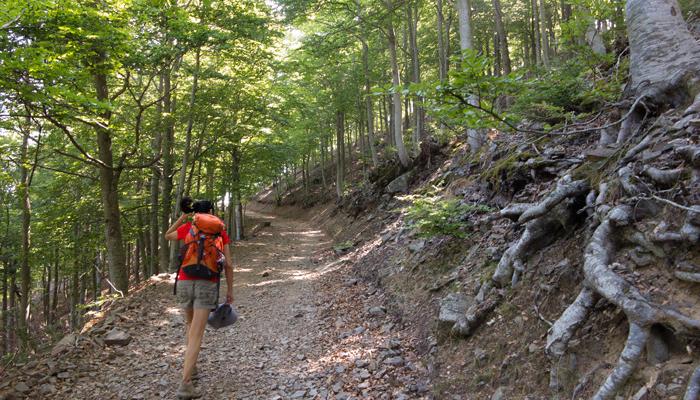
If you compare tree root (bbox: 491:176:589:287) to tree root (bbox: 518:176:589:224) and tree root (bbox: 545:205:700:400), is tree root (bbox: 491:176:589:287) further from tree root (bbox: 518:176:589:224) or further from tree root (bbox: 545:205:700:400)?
tree root (bbox: 545:205:700:400)

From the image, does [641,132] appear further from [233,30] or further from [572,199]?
[233,30]

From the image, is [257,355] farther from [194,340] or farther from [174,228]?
[174,228]

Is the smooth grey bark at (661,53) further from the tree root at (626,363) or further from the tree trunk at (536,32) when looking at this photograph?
the tree trunk at (536,32)

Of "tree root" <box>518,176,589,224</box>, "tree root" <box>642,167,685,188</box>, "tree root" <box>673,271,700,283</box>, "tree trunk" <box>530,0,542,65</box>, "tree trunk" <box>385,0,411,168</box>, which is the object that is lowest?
"tree root" <box>673,271,700,283</box>

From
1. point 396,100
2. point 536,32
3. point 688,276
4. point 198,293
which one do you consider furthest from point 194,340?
point 536,32

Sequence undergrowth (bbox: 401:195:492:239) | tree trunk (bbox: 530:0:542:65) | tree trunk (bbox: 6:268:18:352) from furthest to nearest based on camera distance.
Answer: tree trunk (bbox: 530:0:542:65)
tree trunk (bbox: 6:268:18:352)
undergrowth (bbox: 401:195:492:239)

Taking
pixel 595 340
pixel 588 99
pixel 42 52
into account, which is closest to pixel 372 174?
pixel 588 99

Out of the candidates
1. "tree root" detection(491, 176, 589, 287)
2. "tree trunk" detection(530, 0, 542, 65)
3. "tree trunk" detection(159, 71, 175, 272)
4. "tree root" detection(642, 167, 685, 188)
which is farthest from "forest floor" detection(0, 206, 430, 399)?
"tree trunk" detection(530, 0, 542, 65)

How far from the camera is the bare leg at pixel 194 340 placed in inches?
172

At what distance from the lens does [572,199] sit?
3943mm

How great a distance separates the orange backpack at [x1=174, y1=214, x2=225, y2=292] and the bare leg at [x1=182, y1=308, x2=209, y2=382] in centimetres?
44

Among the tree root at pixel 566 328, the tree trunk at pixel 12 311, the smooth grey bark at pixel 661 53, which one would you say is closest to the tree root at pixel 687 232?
the tree root at pixel 566 328

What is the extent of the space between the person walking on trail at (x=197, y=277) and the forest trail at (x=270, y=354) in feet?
2.10

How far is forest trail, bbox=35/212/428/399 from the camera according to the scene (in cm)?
461
